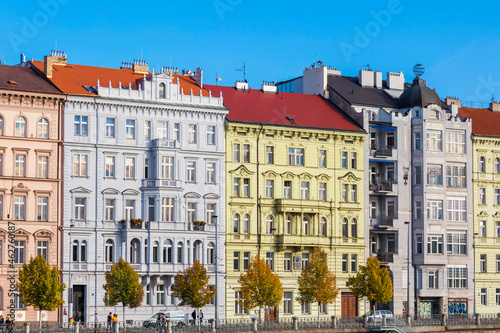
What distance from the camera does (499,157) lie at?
4412 inches

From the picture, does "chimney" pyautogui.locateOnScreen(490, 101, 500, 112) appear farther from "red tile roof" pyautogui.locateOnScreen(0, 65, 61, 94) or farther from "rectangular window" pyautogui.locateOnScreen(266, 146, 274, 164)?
"red tile roof" pyautogui.locateOnScreen(0, 65, 61, 94)

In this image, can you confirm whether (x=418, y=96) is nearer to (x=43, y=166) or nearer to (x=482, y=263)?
(x=482, y=263)

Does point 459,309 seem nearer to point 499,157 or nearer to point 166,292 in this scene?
point 499,157

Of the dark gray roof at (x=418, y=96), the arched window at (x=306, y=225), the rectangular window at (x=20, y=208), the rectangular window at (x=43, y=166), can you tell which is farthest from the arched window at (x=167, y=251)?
the dark gray roof at (x=418, y=96)

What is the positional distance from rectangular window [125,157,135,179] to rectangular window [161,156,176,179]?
7.85 ft

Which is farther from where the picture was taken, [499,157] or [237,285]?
[499,157]

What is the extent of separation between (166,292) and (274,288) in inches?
351

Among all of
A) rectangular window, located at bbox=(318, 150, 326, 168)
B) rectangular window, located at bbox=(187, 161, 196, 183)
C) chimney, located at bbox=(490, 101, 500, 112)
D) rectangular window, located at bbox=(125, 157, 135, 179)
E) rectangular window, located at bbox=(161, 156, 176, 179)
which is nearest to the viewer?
rectangular window, located at bbox=(125, 157, 135, 179)

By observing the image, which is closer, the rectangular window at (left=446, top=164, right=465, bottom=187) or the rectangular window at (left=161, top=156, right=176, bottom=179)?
the rectangular window at (left=161, top=156, right=176, bottom=179)

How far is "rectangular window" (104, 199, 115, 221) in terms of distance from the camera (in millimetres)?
91750

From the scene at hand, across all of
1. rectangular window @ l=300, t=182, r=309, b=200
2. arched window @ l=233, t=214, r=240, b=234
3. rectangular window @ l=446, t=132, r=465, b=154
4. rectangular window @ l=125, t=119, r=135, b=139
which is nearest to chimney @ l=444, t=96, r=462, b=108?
rectangular window @ l=446, t=132, r=465, b=154

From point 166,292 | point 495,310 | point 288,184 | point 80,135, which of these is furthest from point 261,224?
Answer: point 495,310

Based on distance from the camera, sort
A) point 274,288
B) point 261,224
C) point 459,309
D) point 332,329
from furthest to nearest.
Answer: point 459,309 → point 261,224 → point 274,288 → point 332,329

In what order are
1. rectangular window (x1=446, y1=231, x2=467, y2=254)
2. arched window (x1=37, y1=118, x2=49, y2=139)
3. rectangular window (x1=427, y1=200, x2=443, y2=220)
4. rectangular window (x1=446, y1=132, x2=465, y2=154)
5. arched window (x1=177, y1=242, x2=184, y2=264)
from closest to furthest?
arched window (x1=37, y1=118, x2=49, y2=139) < arched window (x1=177, y1=242, x2=184, y2=264) < rectangular window (x1=427, y1=200, x2=443, y2=220) < rectangular window (x1=446, y1=231, x2=467, y2=254) < rectangular window (x1=446, y1=132, x2=465, y2=154)
